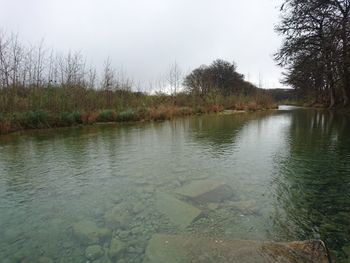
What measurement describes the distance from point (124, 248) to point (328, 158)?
12.8ft

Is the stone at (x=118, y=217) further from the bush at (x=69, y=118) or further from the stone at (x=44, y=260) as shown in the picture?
the bush at (x=69, y=118)

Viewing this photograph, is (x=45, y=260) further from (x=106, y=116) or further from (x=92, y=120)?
(x=106, y=116)

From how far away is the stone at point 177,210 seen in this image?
223cm

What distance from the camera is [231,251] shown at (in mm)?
1698

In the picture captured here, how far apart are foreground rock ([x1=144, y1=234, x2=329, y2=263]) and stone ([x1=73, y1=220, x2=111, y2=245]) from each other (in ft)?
1.43

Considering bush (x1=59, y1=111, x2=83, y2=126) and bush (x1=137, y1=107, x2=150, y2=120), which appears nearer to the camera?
bush (x1=59, y1=111, x2=83, y2=126)

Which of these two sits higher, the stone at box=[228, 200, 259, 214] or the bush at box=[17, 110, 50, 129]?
the bush at box=[17, 110, 50, 129]

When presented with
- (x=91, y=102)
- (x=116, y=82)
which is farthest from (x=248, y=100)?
(x=91, y=102)

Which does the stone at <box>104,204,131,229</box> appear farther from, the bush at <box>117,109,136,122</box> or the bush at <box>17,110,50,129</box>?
the bush at <box>117,109,136,122</box>

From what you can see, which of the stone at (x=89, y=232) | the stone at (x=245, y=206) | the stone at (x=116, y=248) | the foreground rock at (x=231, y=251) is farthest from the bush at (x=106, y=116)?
the foreground rock at (x=231, y=251)

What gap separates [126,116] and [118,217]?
1000 centimetres

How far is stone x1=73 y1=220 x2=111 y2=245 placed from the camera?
1945mm

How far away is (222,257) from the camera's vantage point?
1640 millimetres

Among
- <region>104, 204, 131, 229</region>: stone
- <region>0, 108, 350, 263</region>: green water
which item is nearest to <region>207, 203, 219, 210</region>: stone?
<region>0, 108, 350, 263</region>: green water
